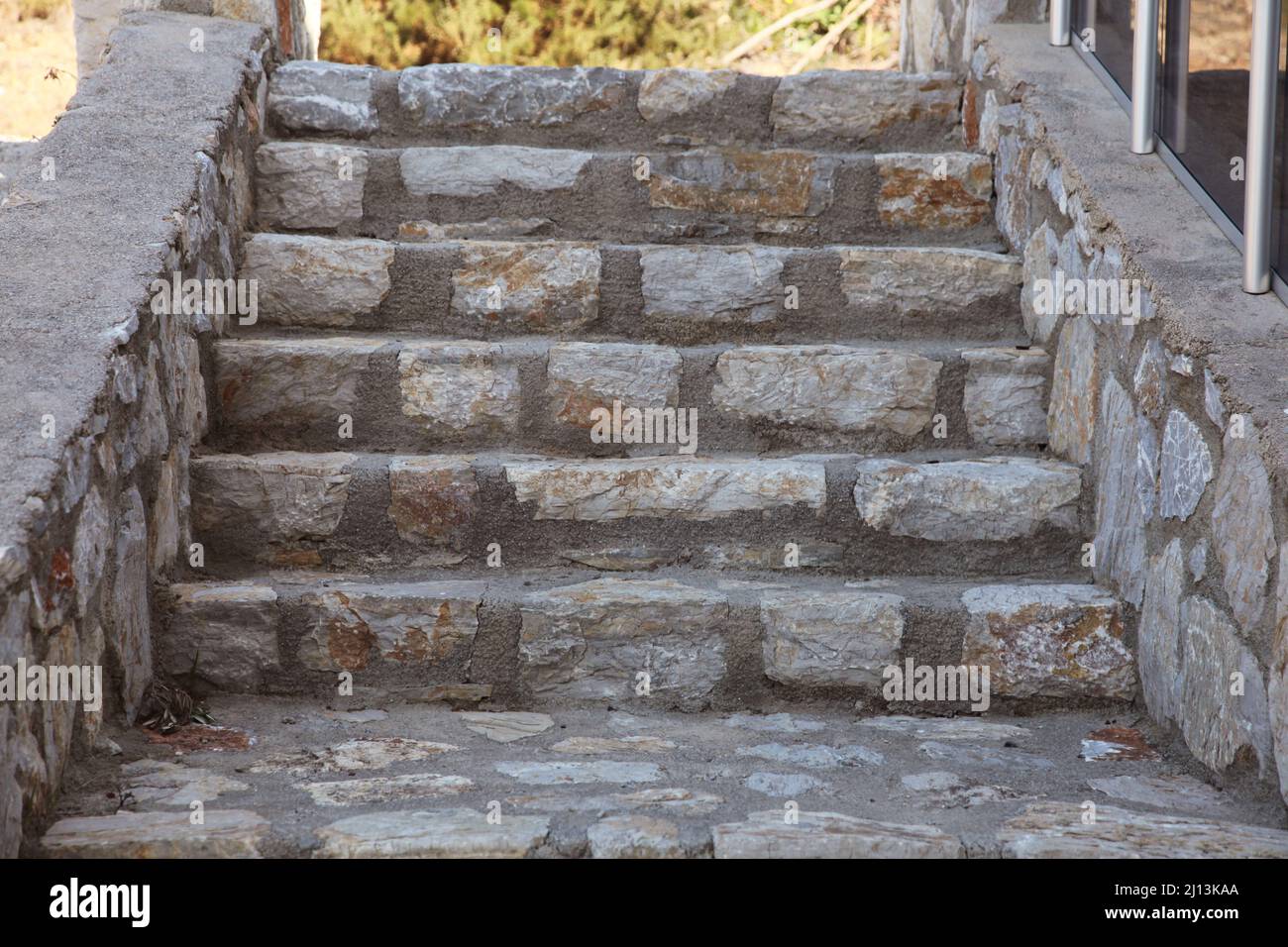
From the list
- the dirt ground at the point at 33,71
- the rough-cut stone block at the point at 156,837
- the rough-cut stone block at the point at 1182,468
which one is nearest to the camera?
the rough-cut stone block at the point at 156,837

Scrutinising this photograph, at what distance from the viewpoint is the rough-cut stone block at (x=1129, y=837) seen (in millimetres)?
1559

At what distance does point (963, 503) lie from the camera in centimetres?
234

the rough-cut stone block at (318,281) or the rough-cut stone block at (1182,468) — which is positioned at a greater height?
the rough-cut stone block at (318,281)

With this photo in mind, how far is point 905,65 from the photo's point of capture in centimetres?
390

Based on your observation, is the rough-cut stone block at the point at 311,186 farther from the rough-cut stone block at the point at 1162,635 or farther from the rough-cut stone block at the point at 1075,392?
the rough-cut stone block at the point at 1162,635

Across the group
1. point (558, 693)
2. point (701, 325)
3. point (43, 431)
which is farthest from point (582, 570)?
point (43, 431)

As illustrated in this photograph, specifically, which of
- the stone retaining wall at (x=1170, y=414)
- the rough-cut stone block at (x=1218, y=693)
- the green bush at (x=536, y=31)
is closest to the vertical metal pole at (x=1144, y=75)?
the stone retaining wall at (x=1170, y=414)

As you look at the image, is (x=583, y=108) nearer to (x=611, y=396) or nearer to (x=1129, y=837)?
(x=611, y=396)

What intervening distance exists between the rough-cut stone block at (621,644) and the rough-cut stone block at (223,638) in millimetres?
421

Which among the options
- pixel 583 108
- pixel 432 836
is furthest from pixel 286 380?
pixel 432 836

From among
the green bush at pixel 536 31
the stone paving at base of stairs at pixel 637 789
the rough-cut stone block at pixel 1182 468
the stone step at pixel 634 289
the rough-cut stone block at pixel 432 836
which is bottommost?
the stone paving at base of stairs at pixel 637 789

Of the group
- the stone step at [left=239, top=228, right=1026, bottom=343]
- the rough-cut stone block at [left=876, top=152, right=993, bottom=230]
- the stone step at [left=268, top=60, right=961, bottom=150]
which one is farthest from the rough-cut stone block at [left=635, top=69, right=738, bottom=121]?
the stone step at [left=239, top=228, right=1026, bottom=343]

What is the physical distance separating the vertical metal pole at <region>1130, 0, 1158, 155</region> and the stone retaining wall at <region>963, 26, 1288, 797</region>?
4 cm

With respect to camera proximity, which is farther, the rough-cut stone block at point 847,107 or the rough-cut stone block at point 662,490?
the rough-cut stone block at point 847,107
